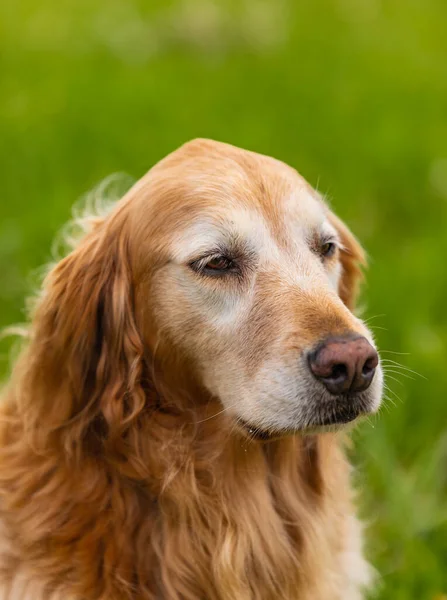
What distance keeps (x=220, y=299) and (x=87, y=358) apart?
0.50 m

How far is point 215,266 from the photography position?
3.03 meters

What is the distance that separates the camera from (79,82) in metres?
8.01

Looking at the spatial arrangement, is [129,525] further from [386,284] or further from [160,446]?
[386,284]

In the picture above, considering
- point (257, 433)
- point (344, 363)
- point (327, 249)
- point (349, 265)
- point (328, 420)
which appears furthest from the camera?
point (349, 265)

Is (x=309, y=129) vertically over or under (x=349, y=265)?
over

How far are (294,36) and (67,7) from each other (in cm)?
248

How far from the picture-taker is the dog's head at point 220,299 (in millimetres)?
2840

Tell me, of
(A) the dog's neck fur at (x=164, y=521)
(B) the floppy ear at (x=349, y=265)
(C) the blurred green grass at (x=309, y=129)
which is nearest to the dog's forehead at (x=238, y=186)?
(B) the floppy ear at (x=349, y=265)

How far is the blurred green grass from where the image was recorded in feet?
14.7

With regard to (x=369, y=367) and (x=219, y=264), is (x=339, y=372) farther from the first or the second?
(x=219, y=264)

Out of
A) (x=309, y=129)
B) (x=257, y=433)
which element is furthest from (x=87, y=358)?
(x=309, y=129)

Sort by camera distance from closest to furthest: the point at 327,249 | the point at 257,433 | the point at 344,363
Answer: the point at 344,363 → the point at 257,433 → the point at 327,249

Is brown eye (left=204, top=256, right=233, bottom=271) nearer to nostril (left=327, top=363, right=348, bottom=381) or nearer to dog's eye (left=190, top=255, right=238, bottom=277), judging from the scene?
dog's eye (left=190, top=255, right=238, bottom=277)

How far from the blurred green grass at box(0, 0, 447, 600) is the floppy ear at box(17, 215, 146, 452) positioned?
5.16ft
